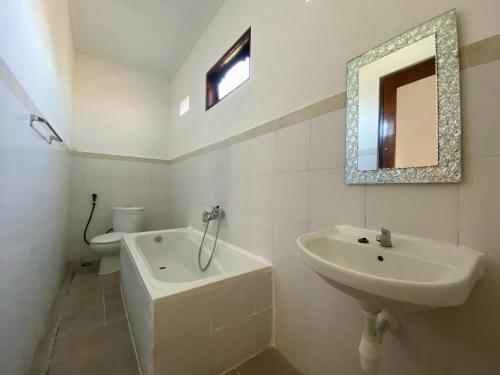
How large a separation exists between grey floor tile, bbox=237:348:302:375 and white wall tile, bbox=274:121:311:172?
1.16 m

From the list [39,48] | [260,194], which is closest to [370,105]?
[260,194]

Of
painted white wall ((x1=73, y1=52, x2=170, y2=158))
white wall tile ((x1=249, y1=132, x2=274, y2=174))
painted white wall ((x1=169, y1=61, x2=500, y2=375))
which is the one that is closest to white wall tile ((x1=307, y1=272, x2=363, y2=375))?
painted white wall ((x1=169, y1=61, x2=500, y2=375))

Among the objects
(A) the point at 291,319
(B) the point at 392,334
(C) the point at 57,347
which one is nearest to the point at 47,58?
(C) the point at 57,347

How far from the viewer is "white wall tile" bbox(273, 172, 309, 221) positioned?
1217 millimetres

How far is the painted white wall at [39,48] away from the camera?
0.91m

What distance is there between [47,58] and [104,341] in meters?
2.01

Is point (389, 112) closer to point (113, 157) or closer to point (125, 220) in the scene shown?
point (125, 220)

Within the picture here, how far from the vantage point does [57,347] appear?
134 centimetres

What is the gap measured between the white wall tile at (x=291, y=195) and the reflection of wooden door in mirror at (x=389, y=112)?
15.6 inches

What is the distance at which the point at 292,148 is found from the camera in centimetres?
130

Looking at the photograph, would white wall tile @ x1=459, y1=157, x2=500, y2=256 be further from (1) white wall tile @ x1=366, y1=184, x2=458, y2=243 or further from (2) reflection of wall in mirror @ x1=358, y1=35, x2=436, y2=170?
(2) reflection of wall in mirror @ x1=358, y1=35, x2=436, y2=170

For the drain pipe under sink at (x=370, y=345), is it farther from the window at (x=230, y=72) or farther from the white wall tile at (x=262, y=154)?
the window at (x=230, y=72)

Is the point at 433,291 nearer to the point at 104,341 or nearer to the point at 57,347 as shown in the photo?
the point at 104,341

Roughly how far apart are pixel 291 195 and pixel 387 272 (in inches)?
24.7
